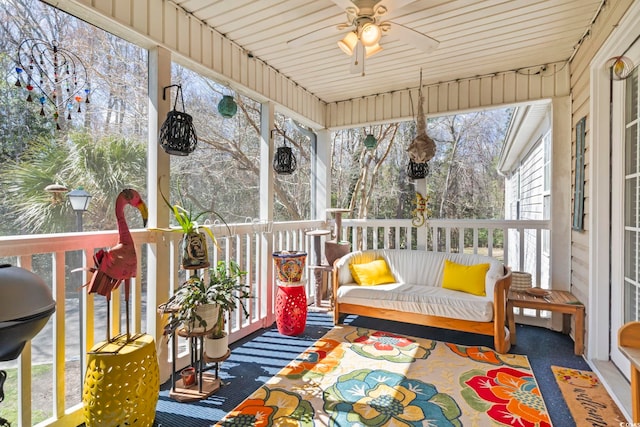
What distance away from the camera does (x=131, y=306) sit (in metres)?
2.38

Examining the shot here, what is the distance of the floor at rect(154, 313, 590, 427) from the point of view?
6.59 ft

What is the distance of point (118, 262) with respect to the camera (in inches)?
70.5

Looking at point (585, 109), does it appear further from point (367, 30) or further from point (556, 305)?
point (367, 30)

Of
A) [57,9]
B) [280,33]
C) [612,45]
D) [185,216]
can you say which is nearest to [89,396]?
[185,216]

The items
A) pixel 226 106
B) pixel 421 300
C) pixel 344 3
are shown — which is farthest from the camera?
pixel 421 300

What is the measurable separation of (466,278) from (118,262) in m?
2.98

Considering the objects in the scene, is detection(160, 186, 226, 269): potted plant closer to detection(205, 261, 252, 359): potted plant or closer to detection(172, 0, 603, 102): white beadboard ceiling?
detection(205, 261, 252, 359): potted plant

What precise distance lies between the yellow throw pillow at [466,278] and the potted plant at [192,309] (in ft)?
7.71

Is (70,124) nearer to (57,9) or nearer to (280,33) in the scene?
(57,9)

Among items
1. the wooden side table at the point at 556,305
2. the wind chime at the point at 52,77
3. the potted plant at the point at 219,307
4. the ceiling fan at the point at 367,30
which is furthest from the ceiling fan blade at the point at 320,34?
the wooden side table at the point at 556,305

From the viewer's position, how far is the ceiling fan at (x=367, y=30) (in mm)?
2002

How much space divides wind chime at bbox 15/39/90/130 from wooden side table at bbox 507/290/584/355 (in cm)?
376

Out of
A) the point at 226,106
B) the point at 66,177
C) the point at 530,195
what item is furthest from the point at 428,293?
the point at 530,195

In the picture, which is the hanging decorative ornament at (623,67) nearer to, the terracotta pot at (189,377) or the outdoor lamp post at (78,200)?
the outdoor lamp post at (78,200)
